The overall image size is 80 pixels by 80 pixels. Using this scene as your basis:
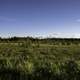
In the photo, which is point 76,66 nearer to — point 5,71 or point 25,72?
point 25,72

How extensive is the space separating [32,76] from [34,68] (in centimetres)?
97

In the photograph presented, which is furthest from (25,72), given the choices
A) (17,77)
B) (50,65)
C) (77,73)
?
(77,73)

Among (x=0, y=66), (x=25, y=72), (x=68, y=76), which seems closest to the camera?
(x=68, y=76)

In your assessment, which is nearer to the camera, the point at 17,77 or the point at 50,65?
the point at 17,77

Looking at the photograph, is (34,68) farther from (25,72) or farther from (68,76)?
(68,76)

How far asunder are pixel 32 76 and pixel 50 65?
59.3 inches

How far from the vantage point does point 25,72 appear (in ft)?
41.5

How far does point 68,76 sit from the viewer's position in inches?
464

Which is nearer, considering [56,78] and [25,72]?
[56,78]

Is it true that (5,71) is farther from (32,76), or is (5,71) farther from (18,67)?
(32,76)

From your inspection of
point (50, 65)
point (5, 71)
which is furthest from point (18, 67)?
point (50, 65)

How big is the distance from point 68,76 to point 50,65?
1.69 m

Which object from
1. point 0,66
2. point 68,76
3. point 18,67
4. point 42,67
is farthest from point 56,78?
point 0,66

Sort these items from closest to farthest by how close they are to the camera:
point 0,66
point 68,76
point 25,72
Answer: point 68,76 → point 25,72 → point 0,66
